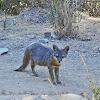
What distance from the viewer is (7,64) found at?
261 inches

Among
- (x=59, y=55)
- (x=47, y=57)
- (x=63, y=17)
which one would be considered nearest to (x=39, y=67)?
(x=47, y=57)

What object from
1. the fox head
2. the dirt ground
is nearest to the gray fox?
the fox head

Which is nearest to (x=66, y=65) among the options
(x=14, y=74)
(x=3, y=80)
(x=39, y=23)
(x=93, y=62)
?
(x=93, y=62)

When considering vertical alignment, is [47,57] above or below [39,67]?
above

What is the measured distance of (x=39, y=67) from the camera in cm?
644

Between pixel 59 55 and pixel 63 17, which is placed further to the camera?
pixel 63 17

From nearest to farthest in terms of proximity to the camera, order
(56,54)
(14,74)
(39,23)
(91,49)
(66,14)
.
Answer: (56,54), (14,74), (91,49), (66,14), (39,23)

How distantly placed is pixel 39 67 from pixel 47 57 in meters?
1.51

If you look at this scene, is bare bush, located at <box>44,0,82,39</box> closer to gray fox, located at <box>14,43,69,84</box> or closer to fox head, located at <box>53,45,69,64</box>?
gray fox, located at <box>14,43,69,84</box>

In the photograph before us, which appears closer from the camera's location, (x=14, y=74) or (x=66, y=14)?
(x=14, y=74)

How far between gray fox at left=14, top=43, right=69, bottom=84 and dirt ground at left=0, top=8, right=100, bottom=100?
37cm

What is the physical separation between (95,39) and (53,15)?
88.0 inches

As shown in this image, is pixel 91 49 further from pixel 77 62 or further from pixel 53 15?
pixel 53 15

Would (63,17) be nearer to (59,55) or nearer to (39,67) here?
(39,67)
